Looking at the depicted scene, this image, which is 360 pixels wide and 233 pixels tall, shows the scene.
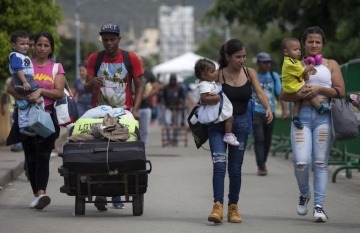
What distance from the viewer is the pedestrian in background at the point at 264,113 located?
17797 millimetres

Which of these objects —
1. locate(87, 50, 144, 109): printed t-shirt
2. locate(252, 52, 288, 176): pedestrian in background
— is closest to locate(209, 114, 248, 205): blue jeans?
locate(87, 50, 144, 109): printed t-shirt

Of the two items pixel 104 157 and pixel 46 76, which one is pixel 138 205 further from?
pixel 46 76

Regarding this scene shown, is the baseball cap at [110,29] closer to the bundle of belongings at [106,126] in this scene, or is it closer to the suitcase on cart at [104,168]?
the bundle of belongings at [106,126]

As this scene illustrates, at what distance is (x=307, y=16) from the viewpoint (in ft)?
91.2

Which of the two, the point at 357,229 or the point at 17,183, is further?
the point at 17,183

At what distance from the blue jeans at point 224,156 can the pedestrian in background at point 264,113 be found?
6.42 m

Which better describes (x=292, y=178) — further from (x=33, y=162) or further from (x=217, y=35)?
(x=217, y=35)

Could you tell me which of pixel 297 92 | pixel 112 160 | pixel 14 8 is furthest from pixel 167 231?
pixel 14 8

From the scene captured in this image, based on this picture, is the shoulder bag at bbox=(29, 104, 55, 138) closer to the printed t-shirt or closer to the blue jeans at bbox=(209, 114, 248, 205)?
the printed t-shirt

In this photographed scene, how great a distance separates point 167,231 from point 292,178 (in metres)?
6.88

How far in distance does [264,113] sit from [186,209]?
551 cm

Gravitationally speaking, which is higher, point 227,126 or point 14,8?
point 14,8

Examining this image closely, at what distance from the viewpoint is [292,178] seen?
674 inches

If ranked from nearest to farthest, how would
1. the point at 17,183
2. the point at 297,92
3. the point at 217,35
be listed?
the point at 297,92
the point at 17,183
the point at 217,35
